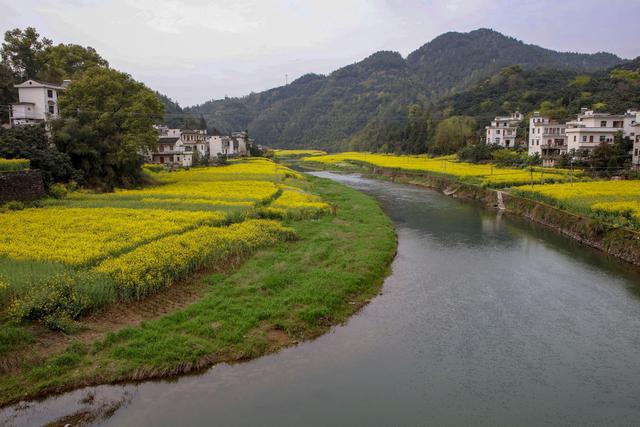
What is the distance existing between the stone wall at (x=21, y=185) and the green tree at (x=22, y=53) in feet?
97.3

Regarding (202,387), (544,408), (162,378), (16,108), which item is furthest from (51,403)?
(16,108)

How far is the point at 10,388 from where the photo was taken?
9867mm

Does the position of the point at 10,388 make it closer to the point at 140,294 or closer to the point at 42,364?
the point at 42,364

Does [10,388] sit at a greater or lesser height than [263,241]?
lesser

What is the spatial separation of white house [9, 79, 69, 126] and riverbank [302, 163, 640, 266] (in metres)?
37.4

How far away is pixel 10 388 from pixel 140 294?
4.36 metres

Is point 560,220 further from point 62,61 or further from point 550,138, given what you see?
point 62,61

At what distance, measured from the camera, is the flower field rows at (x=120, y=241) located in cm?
1252

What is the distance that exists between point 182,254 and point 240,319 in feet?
13.4

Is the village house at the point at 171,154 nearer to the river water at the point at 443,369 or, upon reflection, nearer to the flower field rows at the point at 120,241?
the flower field rows at the point at 120,241

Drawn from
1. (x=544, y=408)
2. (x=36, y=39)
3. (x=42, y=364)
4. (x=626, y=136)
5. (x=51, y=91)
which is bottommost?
(x=544, y=408)

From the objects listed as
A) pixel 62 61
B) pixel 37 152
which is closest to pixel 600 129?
pixel 37 152

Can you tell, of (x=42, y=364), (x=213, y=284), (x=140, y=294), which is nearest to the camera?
(x=42, y=364)

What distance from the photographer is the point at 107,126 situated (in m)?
34.6
